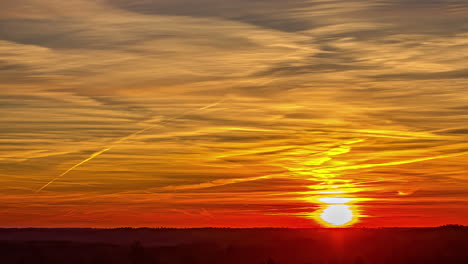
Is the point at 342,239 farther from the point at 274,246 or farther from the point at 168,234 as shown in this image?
the point at 168,234

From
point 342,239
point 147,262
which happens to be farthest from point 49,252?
point 342,239

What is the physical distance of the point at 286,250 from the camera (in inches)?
4060

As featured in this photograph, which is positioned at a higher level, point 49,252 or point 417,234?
point 417,234

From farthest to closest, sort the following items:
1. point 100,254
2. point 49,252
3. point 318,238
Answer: point 318,238 → point 49,252 → point 100,254

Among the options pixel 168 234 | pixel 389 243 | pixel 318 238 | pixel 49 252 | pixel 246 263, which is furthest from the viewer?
pixel 168 234

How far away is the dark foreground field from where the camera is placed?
7931 cm

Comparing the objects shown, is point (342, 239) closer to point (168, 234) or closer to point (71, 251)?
point (71, 251)

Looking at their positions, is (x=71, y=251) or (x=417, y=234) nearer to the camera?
(x=71, y=251)

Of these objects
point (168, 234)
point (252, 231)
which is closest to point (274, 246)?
point (252, 231)

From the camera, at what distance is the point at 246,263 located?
7725cm

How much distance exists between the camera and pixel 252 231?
148875 mm

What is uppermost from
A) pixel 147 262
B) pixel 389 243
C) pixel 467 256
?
pixel 389 243

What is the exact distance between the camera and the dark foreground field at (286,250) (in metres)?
79.3

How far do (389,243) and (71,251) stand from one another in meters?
42.5
